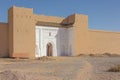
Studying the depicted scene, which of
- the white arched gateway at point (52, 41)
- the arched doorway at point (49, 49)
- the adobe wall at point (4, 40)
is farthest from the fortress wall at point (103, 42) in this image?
the adobe wall at point (4, 40)

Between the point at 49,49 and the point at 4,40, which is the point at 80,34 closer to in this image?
the point at 49,49

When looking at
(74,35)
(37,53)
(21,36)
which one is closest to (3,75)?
(21,36)

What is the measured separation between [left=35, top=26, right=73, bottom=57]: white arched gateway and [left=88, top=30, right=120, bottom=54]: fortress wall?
367cm

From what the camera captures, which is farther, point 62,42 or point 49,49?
point 62,42

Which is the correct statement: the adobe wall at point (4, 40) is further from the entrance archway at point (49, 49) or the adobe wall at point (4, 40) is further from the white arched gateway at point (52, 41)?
the entrance archway at point (49, 49)

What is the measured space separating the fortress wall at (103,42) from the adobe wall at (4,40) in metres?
12.9

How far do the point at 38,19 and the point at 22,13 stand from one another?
4.92 m

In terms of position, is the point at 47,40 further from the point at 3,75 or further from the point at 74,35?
the point at 3,75

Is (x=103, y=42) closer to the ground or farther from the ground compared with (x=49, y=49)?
farther from the ground

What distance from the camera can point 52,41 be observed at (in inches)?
1315

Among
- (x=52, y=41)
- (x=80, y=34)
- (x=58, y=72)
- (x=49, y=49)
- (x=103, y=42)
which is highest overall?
(x=80, y=34)

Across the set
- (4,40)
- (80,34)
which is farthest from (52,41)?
(4,40)

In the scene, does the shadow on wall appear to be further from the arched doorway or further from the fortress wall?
the fortress wall

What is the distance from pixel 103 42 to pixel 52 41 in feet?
29.3
